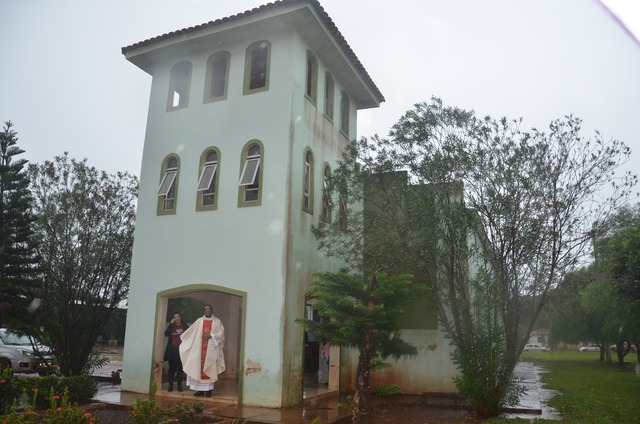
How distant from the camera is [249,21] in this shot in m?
12.7

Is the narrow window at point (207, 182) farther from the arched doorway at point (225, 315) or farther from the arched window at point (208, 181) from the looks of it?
the arched doorway at point (225, 315)

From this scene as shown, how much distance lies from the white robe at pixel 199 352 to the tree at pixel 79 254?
4032 mm

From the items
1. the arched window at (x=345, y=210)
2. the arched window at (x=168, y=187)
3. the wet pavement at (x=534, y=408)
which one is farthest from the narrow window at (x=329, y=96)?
the wet pavement at (x=534, y=408)

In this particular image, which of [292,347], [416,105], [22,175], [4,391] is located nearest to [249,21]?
[416,105]

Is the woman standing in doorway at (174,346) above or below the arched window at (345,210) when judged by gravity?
below

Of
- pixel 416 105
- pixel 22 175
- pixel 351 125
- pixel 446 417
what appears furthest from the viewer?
pixel 351 125

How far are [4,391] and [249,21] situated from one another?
9.00m

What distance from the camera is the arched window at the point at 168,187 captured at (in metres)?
13.4

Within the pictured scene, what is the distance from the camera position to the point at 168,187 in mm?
13516

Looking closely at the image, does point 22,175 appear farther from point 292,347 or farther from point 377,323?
point 377,323

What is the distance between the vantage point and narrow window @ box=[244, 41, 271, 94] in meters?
13.1

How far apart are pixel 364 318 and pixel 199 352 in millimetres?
4689

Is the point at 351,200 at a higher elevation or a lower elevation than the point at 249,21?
lower

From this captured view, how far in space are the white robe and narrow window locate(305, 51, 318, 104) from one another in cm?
615
